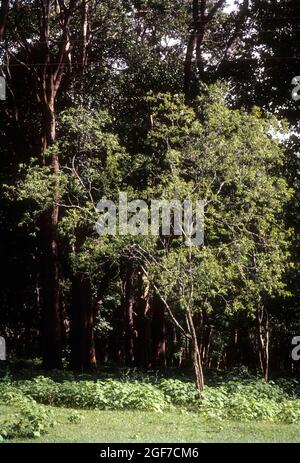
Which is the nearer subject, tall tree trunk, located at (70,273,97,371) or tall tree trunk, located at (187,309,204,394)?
tall tree trunk, located at (187,309,204,394)

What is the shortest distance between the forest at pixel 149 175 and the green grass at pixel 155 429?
0.53m

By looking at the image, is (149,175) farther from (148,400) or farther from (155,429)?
(155,429)

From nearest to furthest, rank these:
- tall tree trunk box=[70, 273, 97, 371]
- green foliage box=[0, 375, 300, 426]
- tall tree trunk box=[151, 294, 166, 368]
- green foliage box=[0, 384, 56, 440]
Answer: green foliage box=[0, 384, 56, 440] → green foliage box=[0, 375, 300, 426] → tall tree trunk box=[70, 273, 97, 371] → tall tree trunk box=[151, 294, 166, 368]

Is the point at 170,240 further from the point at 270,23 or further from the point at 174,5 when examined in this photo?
the point at 174,5

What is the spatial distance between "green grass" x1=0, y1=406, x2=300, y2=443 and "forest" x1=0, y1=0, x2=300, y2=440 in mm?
526

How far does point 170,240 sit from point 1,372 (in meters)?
8.97

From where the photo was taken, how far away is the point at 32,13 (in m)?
23.6

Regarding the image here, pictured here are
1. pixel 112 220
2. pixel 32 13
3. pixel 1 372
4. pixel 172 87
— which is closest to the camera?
pixel 112 220

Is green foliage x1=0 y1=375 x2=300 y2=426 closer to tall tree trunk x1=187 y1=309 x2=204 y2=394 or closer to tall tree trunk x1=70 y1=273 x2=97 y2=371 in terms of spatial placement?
tall tree trunk x1=187 y1=309 x2=204 y2=394

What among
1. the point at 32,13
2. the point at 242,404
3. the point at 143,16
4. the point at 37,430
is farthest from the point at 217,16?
the point at 37,430

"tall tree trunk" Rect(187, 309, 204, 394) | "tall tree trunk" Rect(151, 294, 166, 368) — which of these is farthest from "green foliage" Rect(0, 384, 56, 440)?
"tall tree trunk" Rect(151, 294, 166, 368)

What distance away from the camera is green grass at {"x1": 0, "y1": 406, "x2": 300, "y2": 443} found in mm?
9781

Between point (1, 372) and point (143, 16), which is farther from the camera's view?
point (143, 16)

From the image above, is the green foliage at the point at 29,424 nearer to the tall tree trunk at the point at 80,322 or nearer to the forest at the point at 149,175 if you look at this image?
the forest at the point at 149,175
